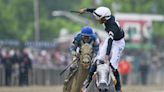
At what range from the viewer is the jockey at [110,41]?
16.8 meters

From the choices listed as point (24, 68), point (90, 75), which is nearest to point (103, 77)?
point (90, 75)

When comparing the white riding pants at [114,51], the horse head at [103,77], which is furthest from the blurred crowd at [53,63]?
the horse head at [103,77]

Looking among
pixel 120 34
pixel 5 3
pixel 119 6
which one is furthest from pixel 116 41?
pixel 5 3

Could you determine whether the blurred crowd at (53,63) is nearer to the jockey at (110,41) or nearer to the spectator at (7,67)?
the spectator at (7,67)

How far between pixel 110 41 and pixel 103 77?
100cm

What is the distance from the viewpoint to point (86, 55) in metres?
17.6

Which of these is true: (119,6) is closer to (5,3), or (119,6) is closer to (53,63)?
(5,3)

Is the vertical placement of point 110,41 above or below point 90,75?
above

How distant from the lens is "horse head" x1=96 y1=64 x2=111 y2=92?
629 inches

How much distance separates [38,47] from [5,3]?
48.0m

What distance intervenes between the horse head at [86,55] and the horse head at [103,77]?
120 cm

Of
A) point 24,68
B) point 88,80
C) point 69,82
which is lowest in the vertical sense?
point 24,68

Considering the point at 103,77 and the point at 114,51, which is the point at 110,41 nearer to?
the point at 114,51

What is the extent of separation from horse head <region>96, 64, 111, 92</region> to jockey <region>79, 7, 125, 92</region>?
402mm
